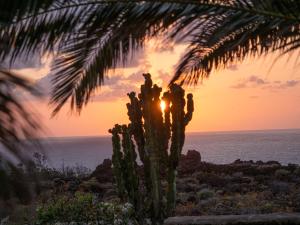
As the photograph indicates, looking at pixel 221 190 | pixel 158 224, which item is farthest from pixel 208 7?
pixel 221 190

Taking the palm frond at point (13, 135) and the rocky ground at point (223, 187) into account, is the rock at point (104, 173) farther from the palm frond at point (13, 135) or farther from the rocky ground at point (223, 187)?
the palm frond at point (13, 135)

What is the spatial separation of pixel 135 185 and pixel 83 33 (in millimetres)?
5557

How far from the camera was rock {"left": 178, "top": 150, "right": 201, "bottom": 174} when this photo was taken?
2431cm

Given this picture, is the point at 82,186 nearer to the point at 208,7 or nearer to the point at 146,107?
the point at 146,107

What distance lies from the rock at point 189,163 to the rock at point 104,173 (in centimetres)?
291

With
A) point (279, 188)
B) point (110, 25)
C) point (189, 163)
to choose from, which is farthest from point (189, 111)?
point (189, 163)

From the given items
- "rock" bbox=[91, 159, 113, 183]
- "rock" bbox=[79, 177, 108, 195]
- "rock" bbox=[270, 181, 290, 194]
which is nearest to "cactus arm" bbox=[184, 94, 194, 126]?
"rock" bbox=[270, 181, 290, 194]

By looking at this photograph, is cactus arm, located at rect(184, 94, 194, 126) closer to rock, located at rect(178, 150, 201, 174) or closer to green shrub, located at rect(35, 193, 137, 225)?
green shrub, located at rect(35, 193, 137, 225)

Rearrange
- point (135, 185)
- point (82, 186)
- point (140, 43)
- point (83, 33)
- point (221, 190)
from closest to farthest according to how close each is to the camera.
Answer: point (83, 33), point (140, 43), point (135, 185), point (221, 190), point (82, 186)

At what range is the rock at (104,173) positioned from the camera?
2302 centimetres

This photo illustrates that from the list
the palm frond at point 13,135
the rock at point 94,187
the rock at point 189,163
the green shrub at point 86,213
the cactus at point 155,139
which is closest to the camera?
the palm frond at point 13,135

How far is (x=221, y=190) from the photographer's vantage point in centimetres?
1902

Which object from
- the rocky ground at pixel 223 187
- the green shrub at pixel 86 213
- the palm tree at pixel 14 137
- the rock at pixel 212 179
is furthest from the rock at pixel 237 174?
the palm tree at pixel 14 137

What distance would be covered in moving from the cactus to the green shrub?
0.33 meters
